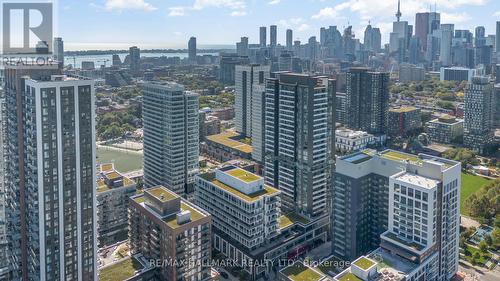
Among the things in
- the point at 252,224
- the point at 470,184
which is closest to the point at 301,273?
the point at 252,224

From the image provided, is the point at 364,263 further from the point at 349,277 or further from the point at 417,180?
the point at 417,180

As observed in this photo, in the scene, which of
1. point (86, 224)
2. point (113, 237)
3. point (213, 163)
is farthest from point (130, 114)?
point (86, 224)

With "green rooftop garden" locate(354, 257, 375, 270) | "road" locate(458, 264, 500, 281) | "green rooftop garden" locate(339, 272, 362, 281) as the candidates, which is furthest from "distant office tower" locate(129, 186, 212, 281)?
"road" locate(458, 264, 500, 281)

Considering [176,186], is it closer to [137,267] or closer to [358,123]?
[137,267]

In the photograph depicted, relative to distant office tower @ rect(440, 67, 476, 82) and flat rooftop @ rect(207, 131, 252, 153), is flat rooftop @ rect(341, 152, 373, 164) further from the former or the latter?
distant office tower @ rect(440, 67, 476, 82)

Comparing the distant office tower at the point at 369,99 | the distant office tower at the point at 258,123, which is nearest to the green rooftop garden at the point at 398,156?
the distant office tower at the point at 258,123
